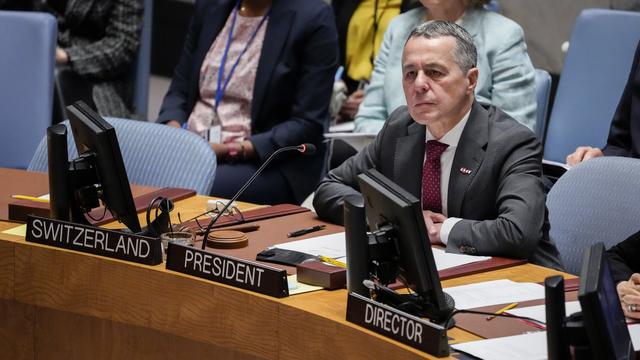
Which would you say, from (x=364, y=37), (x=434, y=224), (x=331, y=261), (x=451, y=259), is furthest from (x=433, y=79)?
(x=364, y=37)

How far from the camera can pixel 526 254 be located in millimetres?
2625

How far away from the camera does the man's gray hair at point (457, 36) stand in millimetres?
2797

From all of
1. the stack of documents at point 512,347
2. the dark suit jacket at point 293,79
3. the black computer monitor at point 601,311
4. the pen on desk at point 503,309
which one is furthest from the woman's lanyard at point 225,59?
the black computer monitor at point 601,311

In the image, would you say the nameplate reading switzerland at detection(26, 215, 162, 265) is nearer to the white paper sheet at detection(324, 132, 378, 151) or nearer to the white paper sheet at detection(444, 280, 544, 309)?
the white paper sheet at detection(444, 280, 544, 309)

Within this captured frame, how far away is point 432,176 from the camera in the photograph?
9.39ft

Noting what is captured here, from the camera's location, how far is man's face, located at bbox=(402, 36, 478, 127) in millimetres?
2787

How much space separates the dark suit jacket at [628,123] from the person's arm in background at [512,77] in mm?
352

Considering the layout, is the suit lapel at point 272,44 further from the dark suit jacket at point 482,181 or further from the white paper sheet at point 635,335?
the white paper sheet at point 635,335

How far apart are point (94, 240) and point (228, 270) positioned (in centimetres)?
38

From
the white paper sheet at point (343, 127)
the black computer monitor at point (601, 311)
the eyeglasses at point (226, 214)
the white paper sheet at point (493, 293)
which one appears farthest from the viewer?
the white paper sheet at point (343, 127)

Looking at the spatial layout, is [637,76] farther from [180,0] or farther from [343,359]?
[180,0]

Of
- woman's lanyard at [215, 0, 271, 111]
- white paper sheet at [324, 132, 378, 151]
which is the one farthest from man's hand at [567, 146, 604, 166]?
woman's lanyard at [215, 0, 271, 111]

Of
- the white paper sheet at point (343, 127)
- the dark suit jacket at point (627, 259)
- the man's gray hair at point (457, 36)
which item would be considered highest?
the man's gray hair at point (457, 36)

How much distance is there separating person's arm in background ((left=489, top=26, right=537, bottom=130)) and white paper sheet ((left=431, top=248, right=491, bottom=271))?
4.34 feet
